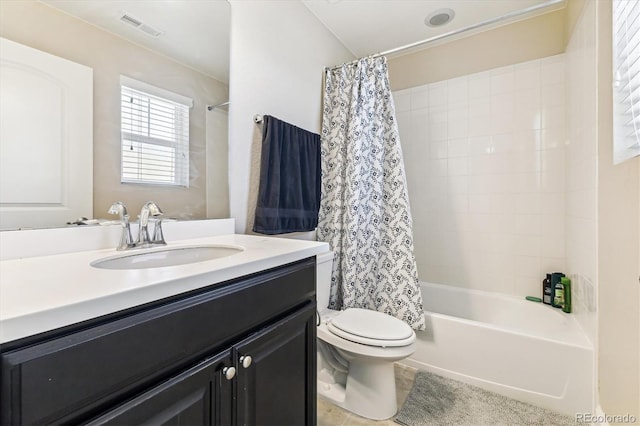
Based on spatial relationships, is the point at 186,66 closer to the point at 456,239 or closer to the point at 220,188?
the point at 220,188

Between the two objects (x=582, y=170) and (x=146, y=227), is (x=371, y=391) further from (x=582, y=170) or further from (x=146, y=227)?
(x=582, y=170)

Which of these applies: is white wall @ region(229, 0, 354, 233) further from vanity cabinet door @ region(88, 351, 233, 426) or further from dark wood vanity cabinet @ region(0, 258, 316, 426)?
vanity cabinet door @ region(88, 351, 233, 426)

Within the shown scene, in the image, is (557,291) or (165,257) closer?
(165,257)

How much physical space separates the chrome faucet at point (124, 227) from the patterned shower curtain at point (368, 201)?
1229 mm

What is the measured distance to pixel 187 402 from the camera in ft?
1.94

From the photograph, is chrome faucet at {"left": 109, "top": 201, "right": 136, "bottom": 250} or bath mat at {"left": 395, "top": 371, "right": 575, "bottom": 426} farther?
bath mat at {"left": 395, "top": 371, "right": 575, "bottom": 426}

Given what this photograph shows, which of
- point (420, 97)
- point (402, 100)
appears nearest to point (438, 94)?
point (420, 97)

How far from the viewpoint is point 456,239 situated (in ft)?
7.42

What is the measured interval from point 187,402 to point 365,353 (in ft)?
2.92

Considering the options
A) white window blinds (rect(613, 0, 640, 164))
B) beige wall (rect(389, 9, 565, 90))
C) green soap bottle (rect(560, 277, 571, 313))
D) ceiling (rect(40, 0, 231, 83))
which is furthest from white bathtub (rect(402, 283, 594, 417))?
ceiling (rect(40, 0, 231, 83))

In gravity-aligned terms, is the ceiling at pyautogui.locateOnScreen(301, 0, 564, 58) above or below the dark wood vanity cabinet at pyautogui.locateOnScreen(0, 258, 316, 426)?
above

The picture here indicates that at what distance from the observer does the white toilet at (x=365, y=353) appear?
130 centimetres

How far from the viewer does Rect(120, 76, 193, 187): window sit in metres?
1.02

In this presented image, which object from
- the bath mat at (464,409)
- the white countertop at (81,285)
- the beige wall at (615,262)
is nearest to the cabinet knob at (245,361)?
the white countertop at (81,285)
